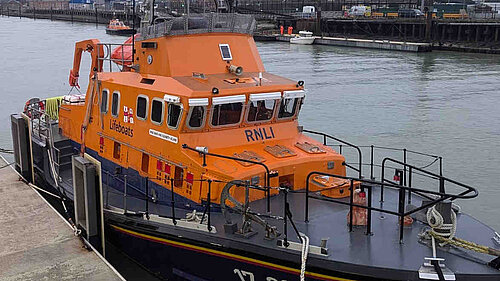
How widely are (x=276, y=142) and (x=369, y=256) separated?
3073 mm

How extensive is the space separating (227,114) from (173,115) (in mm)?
868

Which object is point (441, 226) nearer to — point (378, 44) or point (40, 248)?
point (40, 248)

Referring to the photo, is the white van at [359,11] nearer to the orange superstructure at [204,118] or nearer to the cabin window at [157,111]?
the orange superstructure at [204,118]

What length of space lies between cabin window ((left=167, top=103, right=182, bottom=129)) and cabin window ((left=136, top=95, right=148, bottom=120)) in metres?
0.72

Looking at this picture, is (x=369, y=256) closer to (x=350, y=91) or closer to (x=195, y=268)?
(x=195, y=268)

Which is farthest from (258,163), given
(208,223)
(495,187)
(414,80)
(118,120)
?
(414,80)

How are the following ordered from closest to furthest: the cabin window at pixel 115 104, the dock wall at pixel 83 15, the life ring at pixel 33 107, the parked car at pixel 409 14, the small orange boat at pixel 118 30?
the cabin window at pixel 115 104, the life ring at pixel 33 107, the parked car at pixel 409 14, the small orange boat at pixel 118 30, the dock wall at pixel 83 15

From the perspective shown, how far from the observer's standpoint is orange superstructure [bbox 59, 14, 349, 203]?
325 inches

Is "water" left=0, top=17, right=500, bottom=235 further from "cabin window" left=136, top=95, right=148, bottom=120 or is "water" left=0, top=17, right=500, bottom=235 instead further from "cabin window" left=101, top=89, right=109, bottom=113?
"cabin window" left=101, top=89, right=109, bottom=113

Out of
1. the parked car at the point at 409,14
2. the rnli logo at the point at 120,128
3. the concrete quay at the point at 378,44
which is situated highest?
the parked car at the point at 409,14

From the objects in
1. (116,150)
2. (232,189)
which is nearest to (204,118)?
(232,189)

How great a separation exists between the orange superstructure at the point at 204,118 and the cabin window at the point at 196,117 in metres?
0.02

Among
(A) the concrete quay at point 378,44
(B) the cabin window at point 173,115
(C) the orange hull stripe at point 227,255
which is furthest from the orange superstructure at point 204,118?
(A) the concrete quay at point 378,44

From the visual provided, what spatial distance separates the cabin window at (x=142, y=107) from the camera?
355 inches
